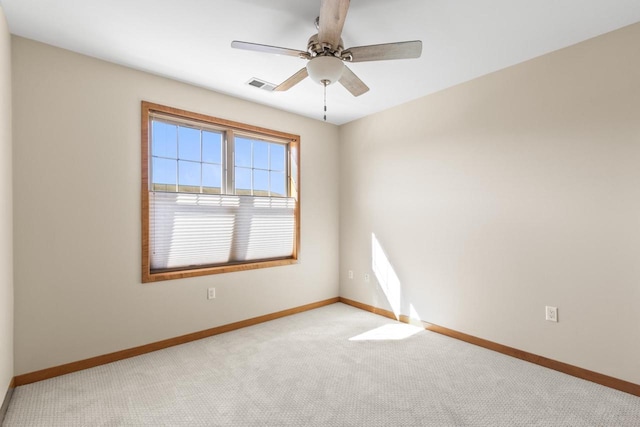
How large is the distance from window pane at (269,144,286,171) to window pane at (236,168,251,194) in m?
0.37

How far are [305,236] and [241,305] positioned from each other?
120cm

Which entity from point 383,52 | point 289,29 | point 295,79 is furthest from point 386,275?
point 289,29

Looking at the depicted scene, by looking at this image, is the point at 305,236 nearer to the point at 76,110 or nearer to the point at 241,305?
the point at 241,305

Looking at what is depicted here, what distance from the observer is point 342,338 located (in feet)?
10.6

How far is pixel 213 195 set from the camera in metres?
3.39

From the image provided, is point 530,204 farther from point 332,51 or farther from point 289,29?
point 289,29

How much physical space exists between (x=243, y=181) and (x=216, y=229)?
26.4 inches

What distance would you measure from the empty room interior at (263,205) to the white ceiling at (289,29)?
0.8 inches

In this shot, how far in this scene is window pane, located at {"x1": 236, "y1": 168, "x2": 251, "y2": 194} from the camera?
367 centimetres

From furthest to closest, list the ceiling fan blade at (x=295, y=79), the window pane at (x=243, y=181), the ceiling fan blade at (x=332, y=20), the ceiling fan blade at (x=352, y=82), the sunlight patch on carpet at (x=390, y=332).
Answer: the window pane at (x=243, y=181) < the sunlight patch on carpet at (x=390, y=332) < the ceiling fan blade at (x=295, y=79) < the ceiling fan blade at (x=352, y=82) < the ceiling fan blade at (x=332, y=20)

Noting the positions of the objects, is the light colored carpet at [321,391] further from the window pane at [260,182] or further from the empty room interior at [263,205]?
the window pane at [260,182]

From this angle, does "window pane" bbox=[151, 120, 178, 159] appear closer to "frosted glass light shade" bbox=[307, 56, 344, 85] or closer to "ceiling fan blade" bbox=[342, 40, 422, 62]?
"frosted glass light shade" bbox=[307, 56, 344, 85]

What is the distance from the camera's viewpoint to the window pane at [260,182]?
3845mm

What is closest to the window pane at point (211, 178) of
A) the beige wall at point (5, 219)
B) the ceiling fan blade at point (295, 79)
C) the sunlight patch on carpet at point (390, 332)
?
the ceiling fan blade at point (295, 79)
